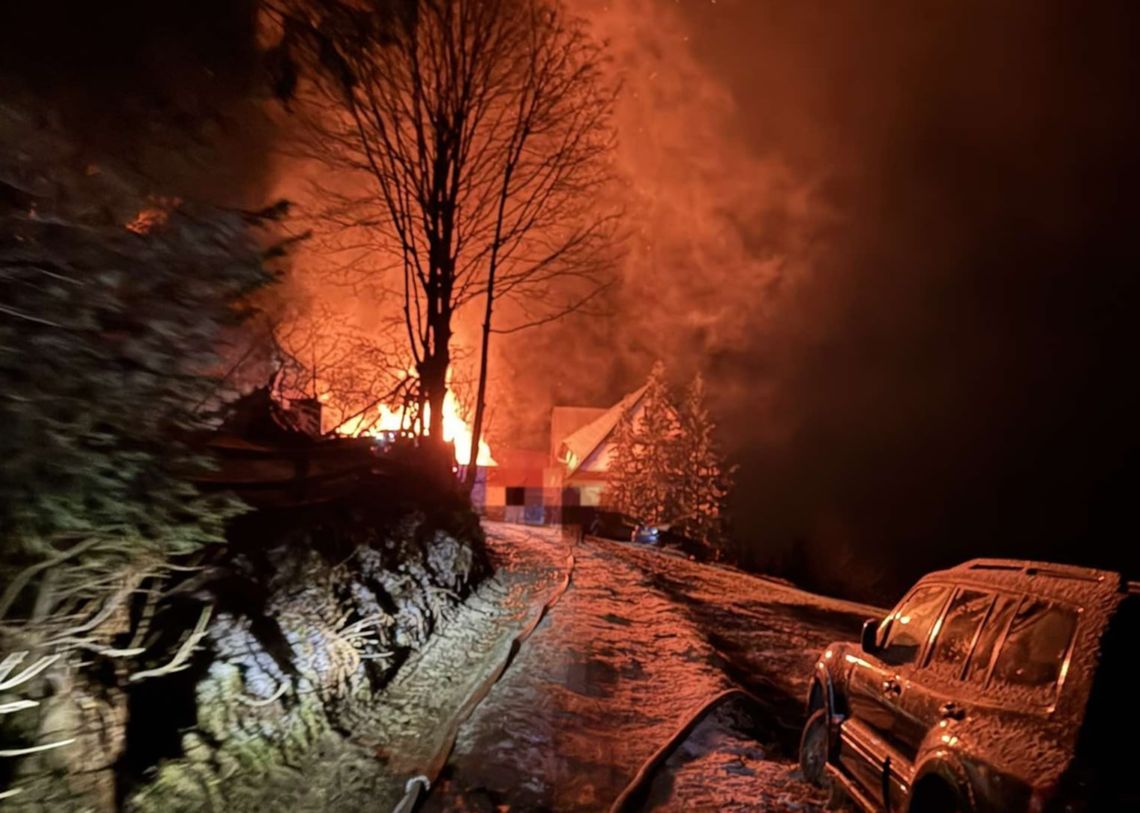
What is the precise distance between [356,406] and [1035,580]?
2062cm

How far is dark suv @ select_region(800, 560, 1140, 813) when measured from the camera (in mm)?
3182

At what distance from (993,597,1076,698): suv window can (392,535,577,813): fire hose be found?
12.4 ft

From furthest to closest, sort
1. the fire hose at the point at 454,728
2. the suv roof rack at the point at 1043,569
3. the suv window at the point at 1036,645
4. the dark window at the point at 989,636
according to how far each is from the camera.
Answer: the fire hose at the point at 454,728 < the dark window at the point at 989,636 < the suv roof rack at the point at 1043,569 < the suv window at the point at 1036,645

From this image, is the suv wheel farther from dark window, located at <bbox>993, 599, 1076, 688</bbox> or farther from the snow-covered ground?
dark window, located at <bbox>993, 599, 1076, 688</bbox>

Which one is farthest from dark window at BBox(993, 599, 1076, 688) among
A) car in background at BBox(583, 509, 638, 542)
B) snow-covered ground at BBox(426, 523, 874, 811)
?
car in background at BBox(583, 509, 638, 542)

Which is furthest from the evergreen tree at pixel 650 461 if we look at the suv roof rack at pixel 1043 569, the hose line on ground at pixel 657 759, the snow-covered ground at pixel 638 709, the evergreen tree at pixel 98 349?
the evergreen tree at pixel 98 349

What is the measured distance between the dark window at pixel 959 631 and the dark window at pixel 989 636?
0.08 m

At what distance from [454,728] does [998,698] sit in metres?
4.32

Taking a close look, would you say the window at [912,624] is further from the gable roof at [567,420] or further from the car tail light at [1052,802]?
the gable roof at [567,420]

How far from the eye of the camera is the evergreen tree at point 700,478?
42.8m

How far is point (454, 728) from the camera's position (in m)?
6.44

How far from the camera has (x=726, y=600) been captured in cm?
1586

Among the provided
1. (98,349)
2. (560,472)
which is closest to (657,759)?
(98,349)

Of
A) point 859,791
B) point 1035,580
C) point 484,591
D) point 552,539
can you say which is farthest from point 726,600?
point 1035,580
